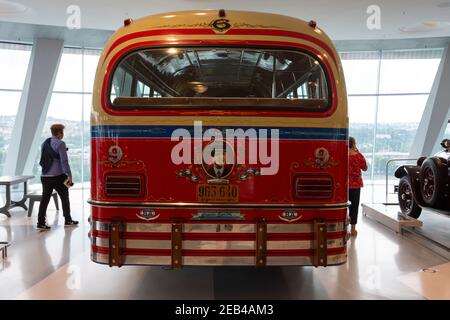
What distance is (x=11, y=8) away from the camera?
966 centimetres

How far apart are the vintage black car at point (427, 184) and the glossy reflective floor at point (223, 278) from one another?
830 millimetres

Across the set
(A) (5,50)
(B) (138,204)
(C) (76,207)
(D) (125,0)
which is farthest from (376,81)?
(B) (138,204)

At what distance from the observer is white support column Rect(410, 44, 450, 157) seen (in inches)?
568

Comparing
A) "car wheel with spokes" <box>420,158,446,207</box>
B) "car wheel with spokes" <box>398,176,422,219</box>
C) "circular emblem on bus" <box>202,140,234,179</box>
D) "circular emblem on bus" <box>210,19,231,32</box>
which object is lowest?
"car wheel with spokes" <box>398,176,422,219</box>

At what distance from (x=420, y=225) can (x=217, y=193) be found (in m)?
4.68

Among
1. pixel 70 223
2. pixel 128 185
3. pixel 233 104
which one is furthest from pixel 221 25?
pixel 70 223

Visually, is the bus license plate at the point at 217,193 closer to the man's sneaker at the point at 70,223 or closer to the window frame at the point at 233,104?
the window frame at the point at 233,104

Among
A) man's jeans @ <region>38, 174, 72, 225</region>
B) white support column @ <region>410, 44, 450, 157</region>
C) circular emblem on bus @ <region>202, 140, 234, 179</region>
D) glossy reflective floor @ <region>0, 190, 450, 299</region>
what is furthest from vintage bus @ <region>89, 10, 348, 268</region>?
white support column @ <region>410, 44, 450, 157</region>

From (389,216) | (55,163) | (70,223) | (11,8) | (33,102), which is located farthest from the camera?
(33,102)

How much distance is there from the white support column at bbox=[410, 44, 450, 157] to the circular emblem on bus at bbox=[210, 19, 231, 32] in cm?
1331

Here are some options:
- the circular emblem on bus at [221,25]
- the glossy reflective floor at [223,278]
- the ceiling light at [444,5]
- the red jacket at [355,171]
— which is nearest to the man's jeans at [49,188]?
the glossy reflective floor at [223,278]

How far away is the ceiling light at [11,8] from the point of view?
30.5ft

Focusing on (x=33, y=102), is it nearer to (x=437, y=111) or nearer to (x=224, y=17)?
(x=224, y=17)

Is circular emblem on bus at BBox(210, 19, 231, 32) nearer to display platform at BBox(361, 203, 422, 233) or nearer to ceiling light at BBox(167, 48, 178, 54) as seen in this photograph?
ceiling light at BBox(167, 48, 178, 54)
